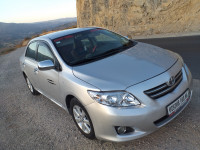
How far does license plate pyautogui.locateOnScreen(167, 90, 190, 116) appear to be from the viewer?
8.40 feet

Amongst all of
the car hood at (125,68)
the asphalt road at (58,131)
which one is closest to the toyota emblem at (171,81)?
the car hood at (125,68)

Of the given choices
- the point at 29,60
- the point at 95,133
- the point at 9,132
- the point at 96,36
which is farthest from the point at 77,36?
the point at 9,132

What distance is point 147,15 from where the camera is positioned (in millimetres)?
14711

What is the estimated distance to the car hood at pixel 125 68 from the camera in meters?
2.55

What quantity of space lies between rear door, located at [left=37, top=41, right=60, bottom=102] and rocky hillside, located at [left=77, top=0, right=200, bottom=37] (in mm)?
10727

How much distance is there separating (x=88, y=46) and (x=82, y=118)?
4.62 feet

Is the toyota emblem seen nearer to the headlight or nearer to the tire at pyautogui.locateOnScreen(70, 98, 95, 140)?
the headlight

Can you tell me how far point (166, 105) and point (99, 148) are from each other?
1.19 m

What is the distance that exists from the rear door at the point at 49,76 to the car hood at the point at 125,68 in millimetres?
561

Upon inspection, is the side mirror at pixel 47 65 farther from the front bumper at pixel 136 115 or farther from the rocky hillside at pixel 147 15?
the rocky hillside at pixel 147 15

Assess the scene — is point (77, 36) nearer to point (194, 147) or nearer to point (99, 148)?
point (99, 148)

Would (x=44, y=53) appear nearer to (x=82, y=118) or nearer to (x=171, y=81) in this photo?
(x=82, y=118)

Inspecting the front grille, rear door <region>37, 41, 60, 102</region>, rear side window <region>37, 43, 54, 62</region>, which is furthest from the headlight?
rear side window <region>37, 43, 54, 62</region>

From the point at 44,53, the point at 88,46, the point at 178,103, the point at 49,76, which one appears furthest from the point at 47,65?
the point at 178,103
